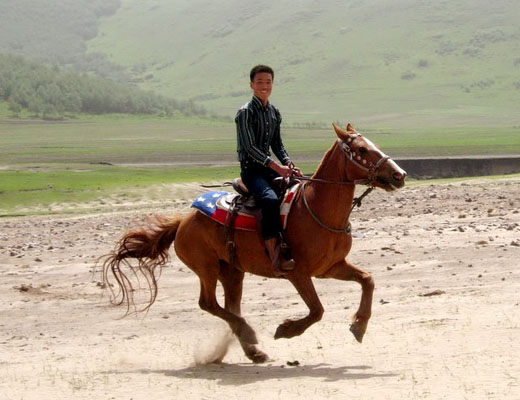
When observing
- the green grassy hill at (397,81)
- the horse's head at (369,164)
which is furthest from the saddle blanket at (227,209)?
the green grassy hill at (397,81)

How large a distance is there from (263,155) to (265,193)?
1.28 feet

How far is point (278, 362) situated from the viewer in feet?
34.7

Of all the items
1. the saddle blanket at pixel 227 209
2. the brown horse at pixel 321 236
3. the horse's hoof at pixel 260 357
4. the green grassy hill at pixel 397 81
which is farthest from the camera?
the green grassy hill at pixel 397 81

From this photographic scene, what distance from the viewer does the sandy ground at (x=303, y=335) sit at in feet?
30.0

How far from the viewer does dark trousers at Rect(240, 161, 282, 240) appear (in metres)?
10.2

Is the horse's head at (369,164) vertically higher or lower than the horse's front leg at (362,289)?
higher

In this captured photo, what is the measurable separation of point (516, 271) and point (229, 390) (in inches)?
252

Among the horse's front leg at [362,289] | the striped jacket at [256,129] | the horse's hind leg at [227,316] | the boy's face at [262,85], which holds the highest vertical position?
the boy's face at [262,85]

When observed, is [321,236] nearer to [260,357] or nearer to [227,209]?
[227,209]

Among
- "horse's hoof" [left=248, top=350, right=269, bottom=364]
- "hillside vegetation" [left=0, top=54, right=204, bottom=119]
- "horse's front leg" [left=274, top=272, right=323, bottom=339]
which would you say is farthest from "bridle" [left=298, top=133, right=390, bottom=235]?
"hillside vegetation" [left=0, top=54, right=204, bottom=119]

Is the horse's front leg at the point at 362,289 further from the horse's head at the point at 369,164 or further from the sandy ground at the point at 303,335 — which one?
the horse's head at the point at 369,164

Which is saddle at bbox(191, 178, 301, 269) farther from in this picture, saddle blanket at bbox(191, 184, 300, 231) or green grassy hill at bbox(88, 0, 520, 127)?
green grassy hill at bbox(88, 0, 520, 127)

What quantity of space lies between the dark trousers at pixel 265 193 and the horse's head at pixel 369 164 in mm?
824

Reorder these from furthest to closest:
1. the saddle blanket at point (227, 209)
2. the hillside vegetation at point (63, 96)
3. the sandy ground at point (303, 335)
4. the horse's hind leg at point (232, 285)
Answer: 1. the hillside vegetation at point (63, 96)
2. the horse's hind leg at point (232, 285)
3. the saddle blanket at point (227, 209)
4. the sandy ground at point (303, 335)
